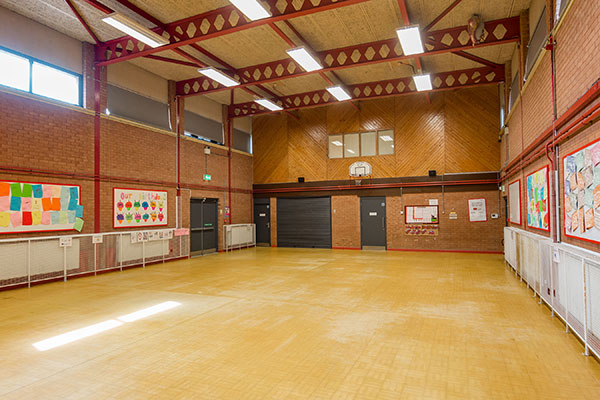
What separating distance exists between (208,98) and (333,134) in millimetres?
5413

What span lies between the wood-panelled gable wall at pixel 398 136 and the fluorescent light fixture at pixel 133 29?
8.43 meters

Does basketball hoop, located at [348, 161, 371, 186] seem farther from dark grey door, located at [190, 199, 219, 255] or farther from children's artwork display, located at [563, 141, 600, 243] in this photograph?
children's artwork display, located at [563, 141, 600, 243]

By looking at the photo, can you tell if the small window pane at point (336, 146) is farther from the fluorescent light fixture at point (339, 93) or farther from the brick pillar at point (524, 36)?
the brick pillar at point (524, 36)

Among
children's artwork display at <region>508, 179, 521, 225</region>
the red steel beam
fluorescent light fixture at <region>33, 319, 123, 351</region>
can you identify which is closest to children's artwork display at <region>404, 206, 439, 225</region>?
children's artwork display at <region>508, 179, 521, 225</region>

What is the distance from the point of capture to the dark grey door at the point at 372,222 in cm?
1438

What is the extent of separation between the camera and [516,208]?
372 inches

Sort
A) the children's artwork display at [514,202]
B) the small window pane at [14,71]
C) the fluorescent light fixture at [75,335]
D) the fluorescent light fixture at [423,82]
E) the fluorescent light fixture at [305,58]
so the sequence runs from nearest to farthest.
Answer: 1. the fluorescent light fixture at [75,335]
2. the small window pane at [14,71]
3. the fluorescent light fixture at [305,58]
4. the children's artwork display at [514,202]
5. the fluorescent light fixture at [423,82]

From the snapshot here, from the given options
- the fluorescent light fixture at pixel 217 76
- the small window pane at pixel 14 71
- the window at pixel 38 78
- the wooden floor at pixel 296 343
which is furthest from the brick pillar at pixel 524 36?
the small window pane at pixel 14 71

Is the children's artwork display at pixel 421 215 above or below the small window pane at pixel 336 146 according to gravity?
below

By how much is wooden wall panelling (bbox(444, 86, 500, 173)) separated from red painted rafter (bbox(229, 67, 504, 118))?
1.84m

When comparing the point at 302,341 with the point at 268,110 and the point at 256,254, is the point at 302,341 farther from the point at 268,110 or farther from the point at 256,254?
the point at 268,110

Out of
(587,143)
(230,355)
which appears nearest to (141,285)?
(230,355)

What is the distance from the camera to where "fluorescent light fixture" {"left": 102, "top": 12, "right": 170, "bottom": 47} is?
22.2 ft

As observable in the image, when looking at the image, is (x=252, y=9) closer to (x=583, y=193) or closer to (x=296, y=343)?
(x=296, y=343)
